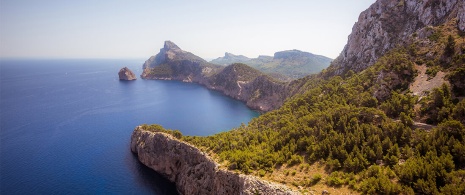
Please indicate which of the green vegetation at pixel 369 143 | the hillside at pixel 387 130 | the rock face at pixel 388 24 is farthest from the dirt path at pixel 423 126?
the rock face at pixel 388 24

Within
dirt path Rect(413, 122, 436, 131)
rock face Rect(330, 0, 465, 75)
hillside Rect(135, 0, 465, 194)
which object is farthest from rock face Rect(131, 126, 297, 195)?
rock face Rect(330, 0, 465, 75)

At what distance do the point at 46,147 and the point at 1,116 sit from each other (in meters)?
55.6

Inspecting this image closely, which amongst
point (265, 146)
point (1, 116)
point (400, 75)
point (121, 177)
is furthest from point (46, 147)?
point (400, 75)

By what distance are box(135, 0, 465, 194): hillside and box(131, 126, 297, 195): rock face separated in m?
2.45

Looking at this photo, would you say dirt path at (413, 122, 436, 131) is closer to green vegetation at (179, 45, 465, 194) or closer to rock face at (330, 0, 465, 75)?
green vegetation at (179, 45, 465, 194)

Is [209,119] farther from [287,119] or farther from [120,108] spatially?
[287,119]

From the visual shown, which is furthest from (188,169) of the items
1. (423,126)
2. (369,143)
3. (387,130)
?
(423,126)

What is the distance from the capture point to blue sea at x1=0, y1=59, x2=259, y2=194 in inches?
2707

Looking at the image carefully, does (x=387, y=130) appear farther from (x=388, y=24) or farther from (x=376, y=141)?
(x=388, y=24)

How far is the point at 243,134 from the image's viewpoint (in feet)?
241

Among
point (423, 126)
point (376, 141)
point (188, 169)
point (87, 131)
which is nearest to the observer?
point (423, 126)

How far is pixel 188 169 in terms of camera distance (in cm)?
6700

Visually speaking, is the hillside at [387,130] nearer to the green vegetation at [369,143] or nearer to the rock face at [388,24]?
the green vegetation at [369,143]

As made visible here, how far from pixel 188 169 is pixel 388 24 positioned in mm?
79795
